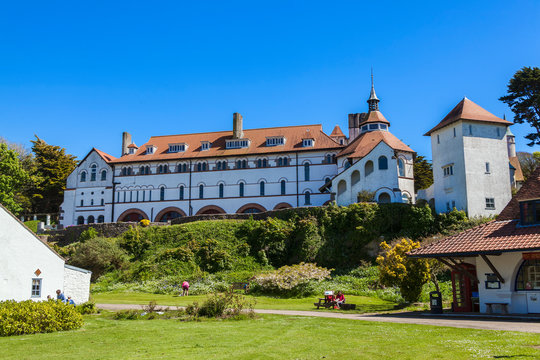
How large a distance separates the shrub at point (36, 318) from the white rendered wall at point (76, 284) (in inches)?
343

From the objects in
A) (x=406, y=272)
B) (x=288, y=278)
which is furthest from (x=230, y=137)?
(x=406, y=272)

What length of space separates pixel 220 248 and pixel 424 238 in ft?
57.7

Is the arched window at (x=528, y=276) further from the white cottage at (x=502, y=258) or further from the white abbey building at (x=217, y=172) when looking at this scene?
the white abbey building at (x=217, y=172)

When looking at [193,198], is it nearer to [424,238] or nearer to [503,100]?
[424,238]

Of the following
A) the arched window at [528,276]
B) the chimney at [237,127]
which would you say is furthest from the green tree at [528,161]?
the arched window at [528,276]

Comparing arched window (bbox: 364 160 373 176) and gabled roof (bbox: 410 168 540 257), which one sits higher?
arched window (bbox: 364 160 373 176)

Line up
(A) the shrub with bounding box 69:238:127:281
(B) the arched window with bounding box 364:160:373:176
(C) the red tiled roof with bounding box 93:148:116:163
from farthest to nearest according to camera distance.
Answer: (C) the red tiled roof with bounding box 93:148:116:163 < (B) the arched window with bounding box 364:160:373:176 < (A) the shrub with bounding box 69:238:127:281

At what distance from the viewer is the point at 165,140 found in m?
69.6

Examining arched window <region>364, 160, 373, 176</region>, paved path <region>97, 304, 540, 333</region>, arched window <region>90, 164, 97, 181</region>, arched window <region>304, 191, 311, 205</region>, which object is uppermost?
arched window <region>90, 164, 97, 181</region>

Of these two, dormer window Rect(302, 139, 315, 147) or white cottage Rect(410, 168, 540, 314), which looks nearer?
white cottage Rect(410, 168, 540, 314)

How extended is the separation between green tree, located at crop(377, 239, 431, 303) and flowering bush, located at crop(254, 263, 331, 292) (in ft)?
27.6

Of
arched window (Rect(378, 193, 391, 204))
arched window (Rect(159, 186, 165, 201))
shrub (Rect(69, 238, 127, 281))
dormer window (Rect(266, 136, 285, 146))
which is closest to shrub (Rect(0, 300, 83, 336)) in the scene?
shrub (Rect(69, 238, 127, 281))

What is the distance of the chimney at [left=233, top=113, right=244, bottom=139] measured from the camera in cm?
6505

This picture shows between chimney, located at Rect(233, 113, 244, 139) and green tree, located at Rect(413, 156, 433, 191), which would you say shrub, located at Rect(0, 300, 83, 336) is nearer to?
chimney, located at Rect(233, 113, 244, 139)
